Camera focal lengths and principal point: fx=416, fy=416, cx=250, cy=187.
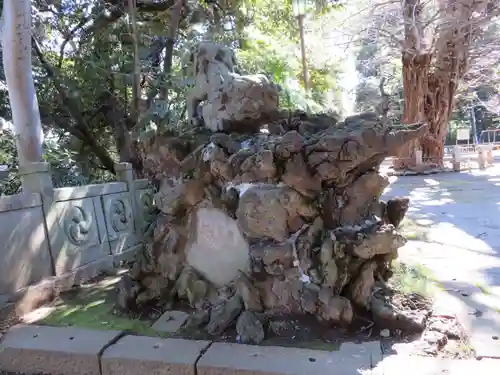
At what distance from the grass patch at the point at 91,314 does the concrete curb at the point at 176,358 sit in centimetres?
13

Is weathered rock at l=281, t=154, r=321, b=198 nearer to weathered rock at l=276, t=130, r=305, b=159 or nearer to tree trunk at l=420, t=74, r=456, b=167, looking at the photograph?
weathered rock at l=276, t=130, r=305, b=159

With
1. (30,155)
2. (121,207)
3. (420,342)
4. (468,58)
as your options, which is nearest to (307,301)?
(420,342)

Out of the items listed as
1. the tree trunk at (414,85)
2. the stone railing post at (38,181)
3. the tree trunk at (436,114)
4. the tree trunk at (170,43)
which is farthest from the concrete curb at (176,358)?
the tree trunk at (436,114)

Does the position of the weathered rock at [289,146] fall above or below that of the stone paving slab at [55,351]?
above

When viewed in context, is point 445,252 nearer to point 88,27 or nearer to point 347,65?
point 88,27

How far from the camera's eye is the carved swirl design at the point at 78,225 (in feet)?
13.0

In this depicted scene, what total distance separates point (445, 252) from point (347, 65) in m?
13.7

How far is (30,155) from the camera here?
4.98 metres

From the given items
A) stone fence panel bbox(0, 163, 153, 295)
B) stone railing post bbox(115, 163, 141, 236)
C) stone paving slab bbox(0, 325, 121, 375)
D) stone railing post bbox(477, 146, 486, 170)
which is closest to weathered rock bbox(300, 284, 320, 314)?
stone paving slab bbox(0, 325, 121, 375)

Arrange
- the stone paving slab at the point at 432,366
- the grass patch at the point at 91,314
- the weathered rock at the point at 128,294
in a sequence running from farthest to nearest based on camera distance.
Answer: the weathered rock at the point at 128,294 < the grass patch at the point at 91,314 < the stone paving slab at the point at 432,366

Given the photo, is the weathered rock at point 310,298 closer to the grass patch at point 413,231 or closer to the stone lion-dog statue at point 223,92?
the stone lion-dog statue at point 223,92

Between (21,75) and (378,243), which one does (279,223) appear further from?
(21,75)

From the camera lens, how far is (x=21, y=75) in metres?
4.84

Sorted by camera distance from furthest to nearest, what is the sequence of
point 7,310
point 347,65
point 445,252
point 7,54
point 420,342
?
point 347,65
point 7,54
point 445,252
point 7,310
point 420,342
